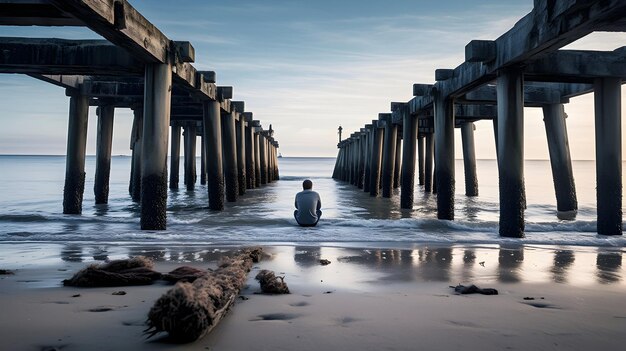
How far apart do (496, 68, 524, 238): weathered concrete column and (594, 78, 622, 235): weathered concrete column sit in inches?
71.1

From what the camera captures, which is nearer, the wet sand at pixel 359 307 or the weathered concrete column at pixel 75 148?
the wet sand at pixel 359 307

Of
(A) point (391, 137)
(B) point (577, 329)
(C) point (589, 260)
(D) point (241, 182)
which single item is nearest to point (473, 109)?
(A) point (391, 137)

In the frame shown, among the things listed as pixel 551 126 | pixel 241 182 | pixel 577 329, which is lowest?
pixel 577 329

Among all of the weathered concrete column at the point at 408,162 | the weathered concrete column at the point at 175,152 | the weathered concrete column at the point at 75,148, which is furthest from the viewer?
the weathered concrete column at the point at 175,152

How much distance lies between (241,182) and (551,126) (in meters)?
12.8

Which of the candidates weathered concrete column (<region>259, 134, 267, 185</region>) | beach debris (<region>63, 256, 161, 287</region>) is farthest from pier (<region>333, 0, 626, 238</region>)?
weathered concrete column (<region>259, 134, 267, 185</region>)

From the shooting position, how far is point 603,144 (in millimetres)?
9227

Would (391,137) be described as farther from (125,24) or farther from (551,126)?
(125,24)

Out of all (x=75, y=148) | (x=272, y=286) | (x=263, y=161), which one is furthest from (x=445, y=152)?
(x=263, y=161)

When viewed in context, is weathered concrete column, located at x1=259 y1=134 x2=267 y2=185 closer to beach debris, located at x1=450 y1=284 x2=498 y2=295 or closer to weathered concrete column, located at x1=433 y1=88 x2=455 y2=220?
A: weathered concrete column, located at x1=433 y1=88 x2=455 y2=220

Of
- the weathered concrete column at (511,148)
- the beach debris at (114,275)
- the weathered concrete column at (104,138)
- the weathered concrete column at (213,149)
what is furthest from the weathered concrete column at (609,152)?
the weathered concrete column at (104,138)

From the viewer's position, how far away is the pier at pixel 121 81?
23.7ft

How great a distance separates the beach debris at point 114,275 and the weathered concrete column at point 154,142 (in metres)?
4.82

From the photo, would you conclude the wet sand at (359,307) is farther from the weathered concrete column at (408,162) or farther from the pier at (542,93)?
the weathered concrete column at (408,162)
